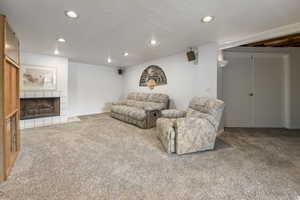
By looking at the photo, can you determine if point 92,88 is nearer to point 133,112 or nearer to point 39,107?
point 39,107

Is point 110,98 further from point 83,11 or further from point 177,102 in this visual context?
point 83,11

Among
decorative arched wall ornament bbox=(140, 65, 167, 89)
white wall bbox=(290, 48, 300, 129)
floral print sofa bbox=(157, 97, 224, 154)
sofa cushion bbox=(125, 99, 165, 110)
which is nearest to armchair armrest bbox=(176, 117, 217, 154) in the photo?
floral print sofa bbox=(157, 97, 224, 154)

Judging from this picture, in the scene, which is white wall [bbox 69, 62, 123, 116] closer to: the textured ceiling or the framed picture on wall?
the framed picture on wall

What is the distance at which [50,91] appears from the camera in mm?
4602

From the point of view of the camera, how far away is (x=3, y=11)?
1991 mm

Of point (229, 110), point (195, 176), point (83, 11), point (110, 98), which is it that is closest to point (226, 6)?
point (83, 11)

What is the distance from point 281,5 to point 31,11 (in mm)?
3546

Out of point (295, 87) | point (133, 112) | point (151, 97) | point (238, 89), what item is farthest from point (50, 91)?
point (295, 87)

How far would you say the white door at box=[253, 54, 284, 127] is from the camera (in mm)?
4105

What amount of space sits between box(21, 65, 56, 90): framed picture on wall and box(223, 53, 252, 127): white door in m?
5.68

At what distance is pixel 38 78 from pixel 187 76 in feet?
15.6

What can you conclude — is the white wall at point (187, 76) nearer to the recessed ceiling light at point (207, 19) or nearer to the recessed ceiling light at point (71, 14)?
the recessed ceiling light at point (207, 19)

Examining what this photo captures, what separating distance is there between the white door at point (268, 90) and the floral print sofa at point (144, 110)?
2.81 metres

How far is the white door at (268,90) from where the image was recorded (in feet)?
13.5
